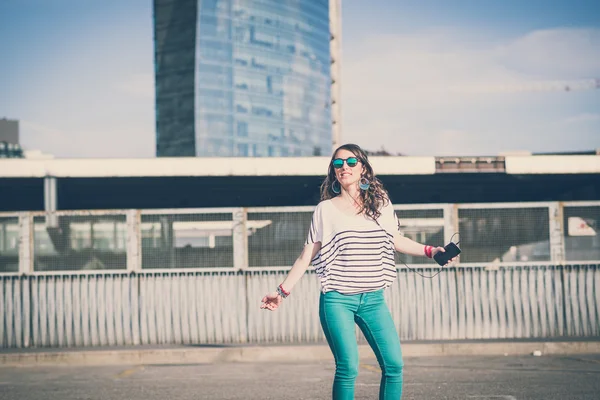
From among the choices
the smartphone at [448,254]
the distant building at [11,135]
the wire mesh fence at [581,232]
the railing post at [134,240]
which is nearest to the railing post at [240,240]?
the railing post at [134,240]

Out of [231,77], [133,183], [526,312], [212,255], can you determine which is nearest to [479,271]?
[526,312]

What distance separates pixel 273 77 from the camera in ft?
531

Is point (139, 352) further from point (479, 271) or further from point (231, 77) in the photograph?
point (231, 77)

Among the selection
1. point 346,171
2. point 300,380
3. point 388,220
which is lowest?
point 300,380

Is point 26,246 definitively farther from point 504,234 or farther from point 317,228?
point 317,228

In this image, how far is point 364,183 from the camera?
4633 millimetres

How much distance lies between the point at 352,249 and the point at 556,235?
24.5ft

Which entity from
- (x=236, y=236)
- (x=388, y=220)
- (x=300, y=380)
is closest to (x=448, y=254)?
(x=388, y=220)

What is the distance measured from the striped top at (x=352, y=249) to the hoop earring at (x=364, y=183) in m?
0.17

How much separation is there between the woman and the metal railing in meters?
6.42

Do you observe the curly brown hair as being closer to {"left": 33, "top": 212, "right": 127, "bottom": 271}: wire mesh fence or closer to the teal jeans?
the teal jeans

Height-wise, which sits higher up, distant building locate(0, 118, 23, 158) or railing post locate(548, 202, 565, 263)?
distant building locate(0, 118, 23, 158)

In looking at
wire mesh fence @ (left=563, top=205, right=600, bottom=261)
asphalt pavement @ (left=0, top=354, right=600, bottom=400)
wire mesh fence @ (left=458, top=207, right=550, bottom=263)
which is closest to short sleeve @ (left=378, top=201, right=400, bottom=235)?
asphalt pavement @ (left=0, top=354, right=600, bottom=400)

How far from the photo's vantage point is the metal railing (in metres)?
11.0
